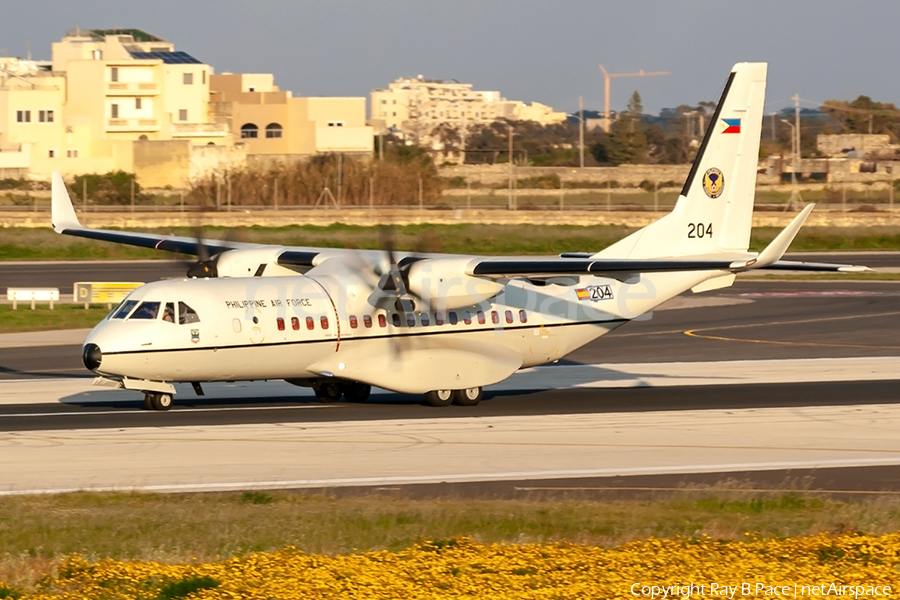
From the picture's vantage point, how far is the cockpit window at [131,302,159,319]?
22.4 metres

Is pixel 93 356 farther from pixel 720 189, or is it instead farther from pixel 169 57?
pixel 169 57

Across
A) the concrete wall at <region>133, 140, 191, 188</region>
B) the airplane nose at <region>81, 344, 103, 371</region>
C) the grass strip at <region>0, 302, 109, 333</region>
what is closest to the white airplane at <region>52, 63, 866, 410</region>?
the airplane nose at <region>81, 344, 103, 371</region>

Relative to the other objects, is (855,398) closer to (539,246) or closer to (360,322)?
(360,322)

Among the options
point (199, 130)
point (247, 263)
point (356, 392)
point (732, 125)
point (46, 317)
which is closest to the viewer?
point (356, 392)

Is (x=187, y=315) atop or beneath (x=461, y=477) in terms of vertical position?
atop

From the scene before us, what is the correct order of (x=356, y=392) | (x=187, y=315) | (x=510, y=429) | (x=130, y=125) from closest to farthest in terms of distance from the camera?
(x=510, y=429) → (x=187, y=315) → (x=356, y=392) → (x=130, y=125)

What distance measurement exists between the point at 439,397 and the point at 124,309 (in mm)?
6646

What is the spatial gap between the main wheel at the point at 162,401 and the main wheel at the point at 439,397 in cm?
526

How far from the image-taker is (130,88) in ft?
395

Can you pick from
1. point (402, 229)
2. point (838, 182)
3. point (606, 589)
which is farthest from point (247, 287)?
point (838, 182)

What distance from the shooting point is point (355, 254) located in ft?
82.0

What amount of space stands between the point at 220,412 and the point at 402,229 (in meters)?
49.1

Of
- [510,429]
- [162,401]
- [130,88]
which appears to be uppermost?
[130,88]

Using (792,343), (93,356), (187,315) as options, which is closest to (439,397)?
(187,315)
